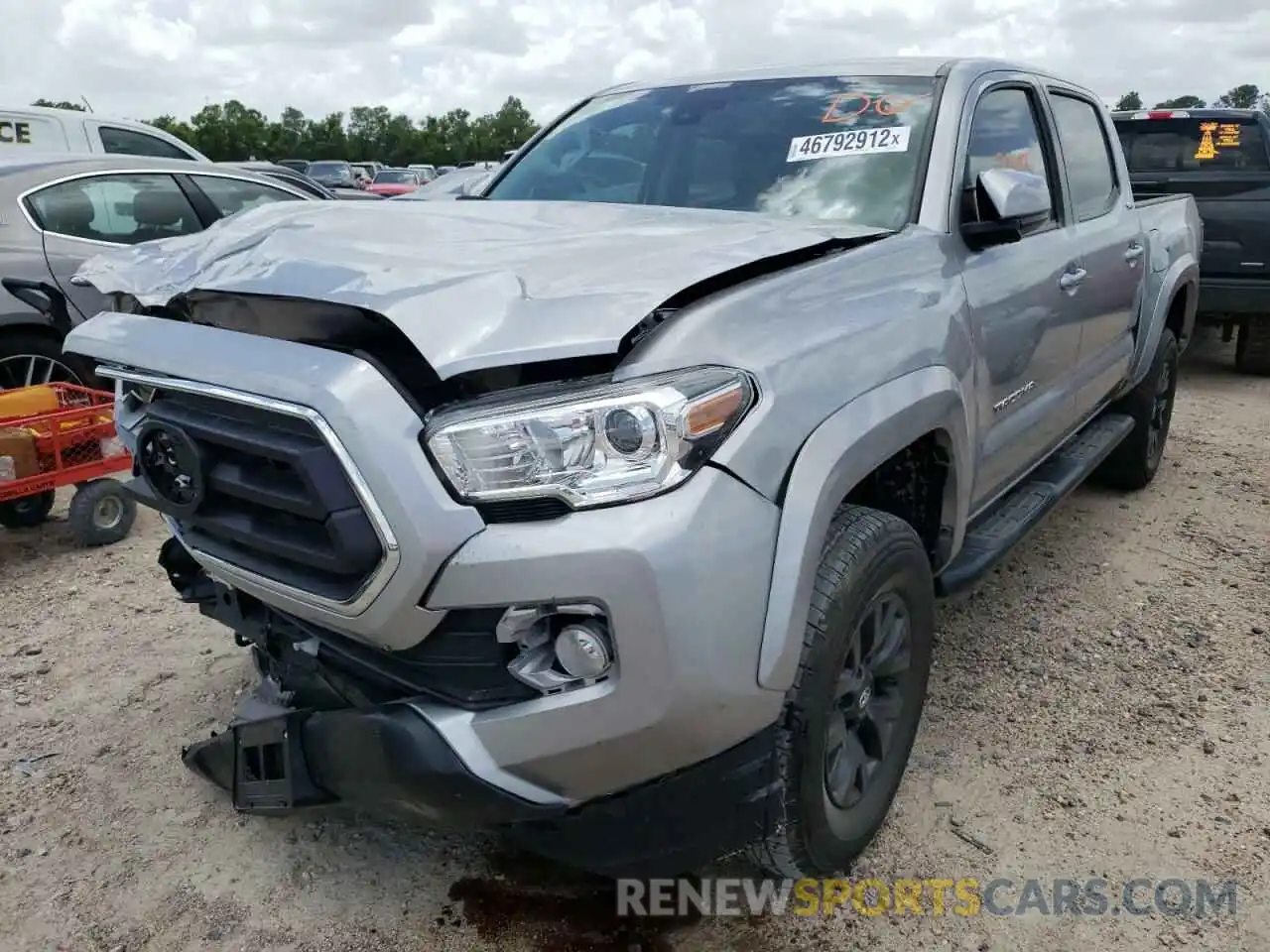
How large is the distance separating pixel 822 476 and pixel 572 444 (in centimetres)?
49

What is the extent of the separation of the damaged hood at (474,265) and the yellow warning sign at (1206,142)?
653cm

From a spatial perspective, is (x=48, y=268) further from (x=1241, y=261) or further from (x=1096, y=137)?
(x=1241, y=261)

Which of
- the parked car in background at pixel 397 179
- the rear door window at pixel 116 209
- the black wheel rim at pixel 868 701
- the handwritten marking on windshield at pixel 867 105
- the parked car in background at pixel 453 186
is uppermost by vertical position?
the handwritten marking on windshield at pixel 867 105

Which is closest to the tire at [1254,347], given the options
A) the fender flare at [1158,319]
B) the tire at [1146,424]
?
the tire at [1146,424]

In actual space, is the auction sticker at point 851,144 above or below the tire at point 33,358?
above

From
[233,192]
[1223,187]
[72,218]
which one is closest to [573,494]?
[72,218]

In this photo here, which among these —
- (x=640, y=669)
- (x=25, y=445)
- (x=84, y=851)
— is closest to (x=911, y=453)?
(x=640, y=669)

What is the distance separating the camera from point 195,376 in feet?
6.60

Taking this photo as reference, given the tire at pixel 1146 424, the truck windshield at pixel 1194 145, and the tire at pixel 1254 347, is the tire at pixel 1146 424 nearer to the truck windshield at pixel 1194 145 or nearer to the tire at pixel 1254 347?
the tire at pixel 1254 347

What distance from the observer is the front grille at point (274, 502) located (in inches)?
71.1

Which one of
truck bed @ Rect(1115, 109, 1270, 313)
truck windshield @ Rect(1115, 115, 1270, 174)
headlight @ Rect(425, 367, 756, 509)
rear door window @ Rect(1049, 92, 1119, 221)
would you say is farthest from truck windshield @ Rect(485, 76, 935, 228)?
truck windshield @ Rect(1115, 115, 1270, 174)

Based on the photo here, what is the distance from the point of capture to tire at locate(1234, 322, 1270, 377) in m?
7.84

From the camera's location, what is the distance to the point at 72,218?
585 cm

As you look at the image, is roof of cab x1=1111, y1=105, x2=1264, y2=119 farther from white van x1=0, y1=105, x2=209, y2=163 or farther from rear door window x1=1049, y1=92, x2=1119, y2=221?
white van x1=0, y1=105, x2=209, y2=163
